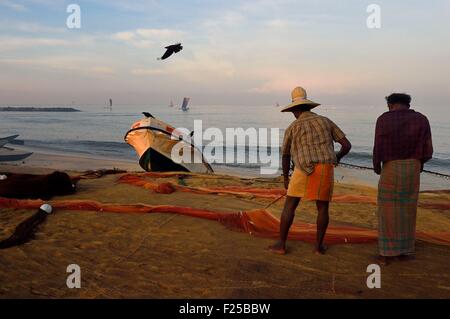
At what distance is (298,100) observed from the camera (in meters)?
4.13

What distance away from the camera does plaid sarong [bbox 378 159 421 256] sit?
151 inches

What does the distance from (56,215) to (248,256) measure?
9.45 ft

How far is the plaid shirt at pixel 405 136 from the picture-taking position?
149 inches

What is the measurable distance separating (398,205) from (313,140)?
3.42ft

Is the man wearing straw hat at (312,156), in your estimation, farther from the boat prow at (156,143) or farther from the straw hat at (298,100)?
the boat prow at (156,143)

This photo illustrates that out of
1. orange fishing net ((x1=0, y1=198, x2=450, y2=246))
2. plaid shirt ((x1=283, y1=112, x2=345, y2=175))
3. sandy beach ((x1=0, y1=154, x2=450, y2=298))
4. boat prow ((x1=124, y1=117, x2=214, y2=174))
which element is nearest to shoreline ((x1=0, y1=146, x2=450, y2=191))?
boat prow ((x1=124, y1=117, x2=214, y2=174))

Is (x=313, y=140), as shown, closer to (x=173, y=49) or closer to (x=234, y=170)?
(x=173, y=49)

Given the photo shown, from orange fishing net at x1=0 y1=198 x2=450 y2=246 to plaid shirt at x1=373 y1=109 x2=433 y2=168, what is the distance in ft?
3.88

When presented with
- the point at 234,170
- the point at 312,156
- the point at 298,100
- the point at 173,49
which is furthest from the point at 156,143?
the point at 312,156

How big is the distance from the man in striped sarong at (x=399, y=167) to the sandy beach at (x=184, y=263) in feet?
0.84

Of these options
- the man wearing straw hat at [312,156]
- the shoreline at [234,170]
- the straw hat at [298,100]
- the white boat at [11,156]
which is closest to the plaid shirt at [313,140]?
the man wearing straw hat at [312,156]

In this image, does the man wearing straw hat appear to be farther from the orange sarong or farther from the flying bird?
the flying bird
